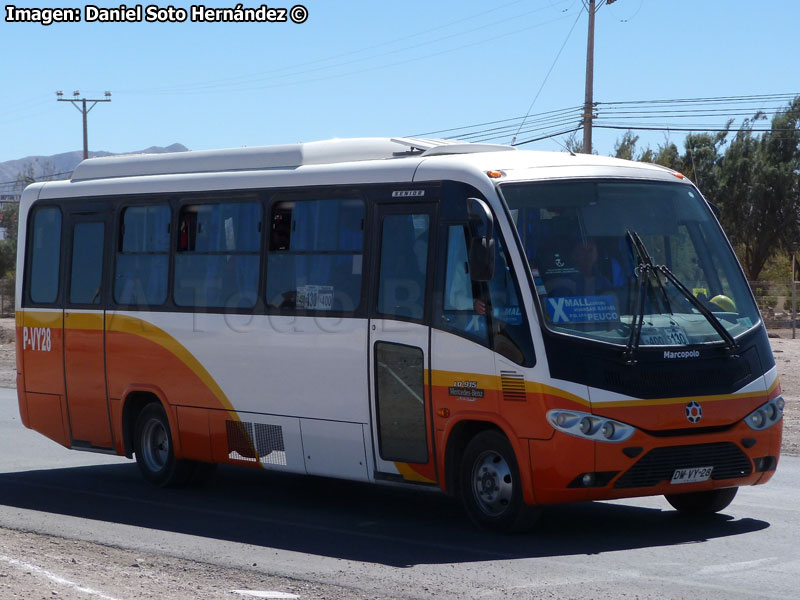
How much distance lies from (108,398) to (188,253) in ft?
6.28

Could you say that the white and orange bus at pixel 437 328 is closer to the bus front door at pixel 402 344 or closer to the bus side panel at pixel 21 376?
the bus front door at pixel 402 344

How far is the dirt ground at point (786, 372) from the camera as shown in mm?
16109

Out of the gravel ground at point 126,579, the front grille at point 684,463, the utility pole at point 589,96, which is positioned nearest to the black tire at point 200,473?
the gravel ground at point 126,579

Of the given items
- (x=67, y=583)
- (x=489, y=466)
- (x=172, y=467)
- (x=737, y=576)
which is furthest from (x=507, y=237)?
(x=172, y=467)

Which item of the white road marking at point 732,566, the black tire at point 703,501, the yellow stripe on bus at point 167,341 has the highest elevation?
the yellow stripe on bus at point 167,341

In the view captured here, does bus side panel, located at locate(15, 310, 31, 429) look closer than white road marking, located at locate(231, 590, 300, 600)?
No

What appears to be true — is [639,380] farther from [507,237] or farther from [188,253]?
[188,253]

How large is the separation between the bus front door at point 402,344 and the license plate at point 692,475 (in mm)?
1885

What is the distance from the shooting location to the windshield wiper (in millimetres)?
9289

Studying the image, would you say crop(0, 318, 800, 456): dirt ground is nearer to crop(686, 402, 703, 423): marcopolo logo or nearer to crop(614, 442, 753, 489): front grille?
crop(614, 442, 753, 489): front grille

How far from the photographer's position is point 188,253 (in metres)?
12.4

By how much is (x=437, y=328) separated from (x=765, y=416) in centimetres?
255

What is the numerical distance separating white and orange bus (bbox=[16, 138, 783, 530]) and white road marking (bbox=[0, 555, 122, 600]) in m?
2.94

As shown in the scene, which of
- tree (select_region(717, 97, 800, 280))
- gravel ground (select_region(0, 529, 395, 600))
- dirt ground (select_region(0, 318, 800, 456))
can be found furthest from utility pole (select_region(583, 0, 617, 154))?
gravel ground (select_region(0, 529, 395, 600))
